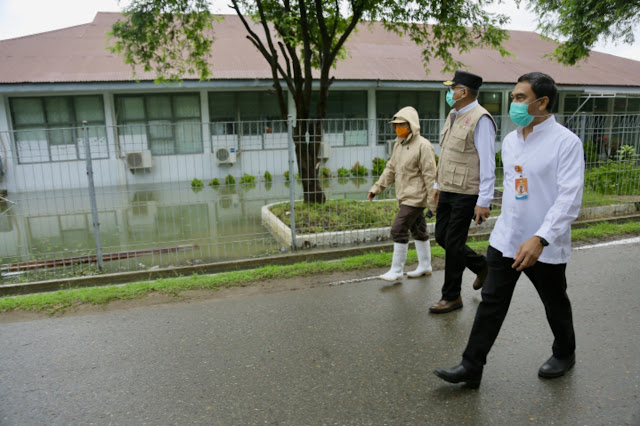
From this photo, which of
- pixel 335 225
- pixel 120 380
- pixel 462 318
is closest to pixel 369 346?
pixel 462 318

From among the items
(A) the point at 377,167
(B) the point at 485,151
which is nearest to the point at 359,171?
(A) the point at 377,167

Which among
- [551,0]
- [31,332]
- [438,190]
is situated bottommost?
[31,332]

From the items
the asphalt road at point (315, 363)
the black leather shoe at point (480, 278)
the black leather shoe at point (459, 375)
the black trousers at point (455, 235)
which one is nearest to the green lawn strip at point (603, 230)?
the asphalt road at point (315, 363)

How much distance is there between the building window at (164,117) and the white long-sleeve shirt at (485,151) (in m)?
13.0

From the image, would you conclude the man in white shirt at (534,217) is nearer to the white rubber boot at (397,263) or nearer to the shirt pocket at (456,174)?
the shirt pocket at (456,174)

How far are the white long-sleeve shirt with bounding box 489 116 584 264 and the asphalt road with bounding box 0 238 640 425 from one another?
3.09 feet

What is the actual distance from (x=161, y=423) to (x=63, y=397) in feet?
2.73

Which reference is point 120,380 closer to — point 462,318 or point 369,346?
point 369,346

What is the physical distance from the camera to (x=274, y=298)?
488cm

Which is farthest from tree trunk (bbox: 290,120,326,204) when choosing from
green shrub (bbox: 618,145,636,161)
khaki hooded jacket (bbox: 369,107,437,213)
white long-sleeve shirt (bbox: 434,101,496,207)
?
green shrub (bbox: 618,145,636,161)

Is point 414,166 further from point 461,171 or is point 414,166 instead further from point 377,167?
point 377,167

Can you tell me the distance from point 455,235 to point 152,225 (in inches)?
256

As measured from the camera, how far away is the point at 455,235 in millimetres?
4039

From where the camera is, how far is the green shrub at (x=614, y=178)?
863cm
